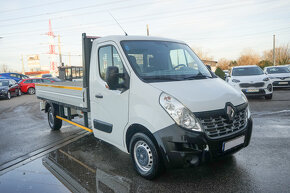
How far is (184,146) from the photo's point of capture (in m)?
2.93

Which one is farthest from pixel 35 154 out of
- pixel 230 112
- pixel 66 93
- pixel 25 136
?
pixel 230 112

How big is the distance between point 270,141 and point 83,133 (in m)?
4.55

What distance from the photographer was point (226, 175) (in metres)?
3.52

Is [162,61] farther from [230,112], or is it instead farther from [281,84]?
[281,84]

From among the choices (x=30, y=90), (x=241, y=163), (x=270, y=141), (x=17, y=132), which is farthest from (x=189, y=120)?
(x=30, y=90)

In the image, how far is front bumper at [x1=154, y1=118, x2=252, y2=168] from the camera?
9.51 feet

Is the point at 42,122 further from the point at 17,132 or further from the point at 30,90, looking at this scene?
the point at 30,90

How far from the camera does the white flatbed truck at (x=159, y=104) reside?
2965 mm

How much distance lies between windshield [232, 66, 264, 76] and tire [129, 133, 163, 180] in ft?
32.2

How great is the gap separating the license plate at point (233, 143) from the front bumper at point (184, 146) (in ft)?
0.30

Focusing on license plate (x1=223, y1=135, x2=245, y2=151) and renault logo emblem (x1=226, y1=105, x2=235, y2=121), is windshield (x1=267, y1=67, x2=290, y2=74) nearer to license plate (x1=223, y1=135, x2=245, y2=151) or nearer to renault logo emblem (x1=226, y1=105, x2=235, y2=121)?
license plate (x1=223, y1=135, x2=245, y2=151)

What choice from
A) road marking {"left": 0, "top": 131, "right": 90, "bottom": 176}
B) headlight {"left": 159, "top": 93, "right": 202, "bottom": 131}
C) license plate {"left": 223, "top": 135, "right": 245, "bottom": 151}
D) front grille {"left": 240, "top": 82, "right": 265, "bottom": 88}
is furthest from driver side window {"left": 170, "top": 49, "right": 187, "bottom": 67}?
front grille {"left": 240, "top": 82, "right": 265, "bottom": 88}

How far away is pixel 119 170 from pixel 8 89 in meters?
16.9

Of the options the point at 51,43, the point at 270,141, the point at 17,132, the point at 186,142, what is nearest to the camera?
the point at 186,142
